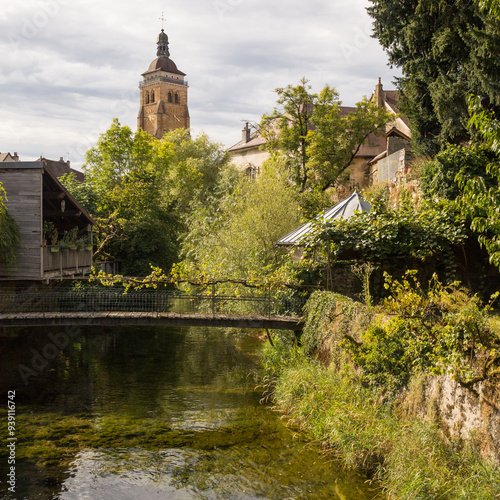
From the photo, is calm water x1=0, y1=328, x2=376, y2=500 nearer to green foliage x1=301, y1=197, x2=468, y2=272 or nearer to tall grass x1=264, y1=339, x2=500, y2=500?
tall grass x1=264, y1=339, x2=500, y2=500

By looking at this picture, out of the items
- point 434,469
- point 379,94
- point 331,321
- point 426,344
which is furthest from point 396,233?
point 379,94

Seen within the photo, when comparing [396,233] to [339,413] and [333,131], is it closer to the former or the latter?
[339,413]

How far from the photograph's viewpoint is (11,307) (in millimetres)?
15906

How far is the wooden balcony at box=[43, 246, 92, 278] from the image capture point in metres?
18.1

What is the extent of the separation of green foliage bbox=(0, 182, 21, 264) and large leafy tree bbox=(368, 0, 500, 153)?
577 inches

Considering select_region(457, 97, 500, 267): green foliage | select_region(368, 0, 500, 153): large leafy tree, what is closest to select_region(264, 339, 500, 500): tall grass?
select_region(457, 97, 500, 267): green foliage

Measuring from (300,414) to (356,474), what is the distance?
100 inches

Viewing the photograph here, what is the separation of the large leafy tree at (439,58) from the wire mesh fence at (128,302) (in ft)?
29.0

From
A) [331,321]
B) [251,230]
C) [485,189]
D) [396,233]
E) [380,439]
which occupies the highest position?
[485,189]

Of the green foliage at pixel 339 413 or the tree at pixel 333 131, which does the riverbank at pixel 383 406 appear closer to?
the green foliage at pixel 339 413

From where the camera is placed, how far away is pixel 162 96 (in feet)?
287

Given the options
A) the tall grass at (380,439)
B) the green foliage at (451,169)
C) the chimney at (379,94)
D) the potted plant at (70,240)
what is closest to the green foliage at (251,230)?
the potted plant at (70,240)

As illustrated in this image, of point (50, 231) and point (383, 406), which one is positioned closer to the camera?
point (383, 406)

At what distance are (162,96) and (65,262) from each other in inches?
2859
